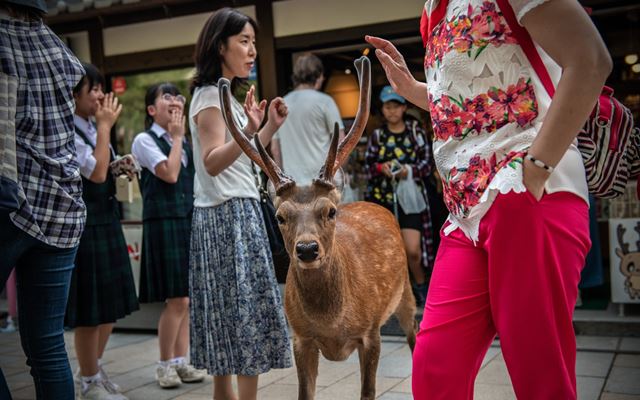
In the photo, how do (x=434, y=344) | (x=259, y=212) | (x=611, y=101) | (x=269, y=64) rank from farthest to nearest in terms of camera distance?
(x=269, y=64) → (x=259, y=212) → (x=611, y=101) → (x=434, y=344)

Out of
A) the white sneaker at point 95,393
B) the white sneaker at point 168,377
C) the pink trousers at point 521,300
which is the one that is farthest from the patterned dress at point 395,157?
the pink trousers at point 521,300

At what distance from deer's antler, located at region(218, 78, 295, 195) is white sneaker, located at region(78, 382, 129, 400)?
231cm

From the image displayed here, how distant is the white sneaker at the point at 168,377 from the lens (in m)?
5.47

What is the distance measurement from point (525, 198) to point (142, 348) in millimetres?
5613

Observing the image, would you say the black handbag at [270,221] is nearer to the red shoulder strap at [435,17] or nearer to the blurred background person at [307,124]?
the red shoulder strap at [435,17]

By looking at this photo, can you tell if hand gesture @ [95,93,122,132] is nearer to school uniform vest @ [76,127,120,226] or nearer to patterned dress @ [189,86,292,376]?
school uniform vest @ [76,127,120,226]

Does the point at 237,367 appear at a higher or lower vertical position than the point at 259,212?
lower

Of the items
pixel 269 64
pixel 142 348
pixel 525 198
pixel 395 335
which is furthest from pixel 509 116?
pixel 269 64

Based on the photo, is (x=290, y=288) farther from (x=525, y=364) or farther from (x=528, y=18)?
(x=528, y=18)

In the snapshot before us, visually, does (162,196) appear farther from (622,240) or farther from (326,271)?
(622,240)

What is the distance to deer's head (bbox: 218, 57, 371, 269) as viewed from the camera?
139 inches

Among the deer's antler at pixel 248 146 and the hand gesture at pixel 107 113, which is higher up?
the hand gesture at pixel 107 113

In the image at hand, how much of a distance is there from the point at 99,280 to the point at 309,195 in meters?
2.23

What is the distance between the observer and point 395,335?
686 cm
